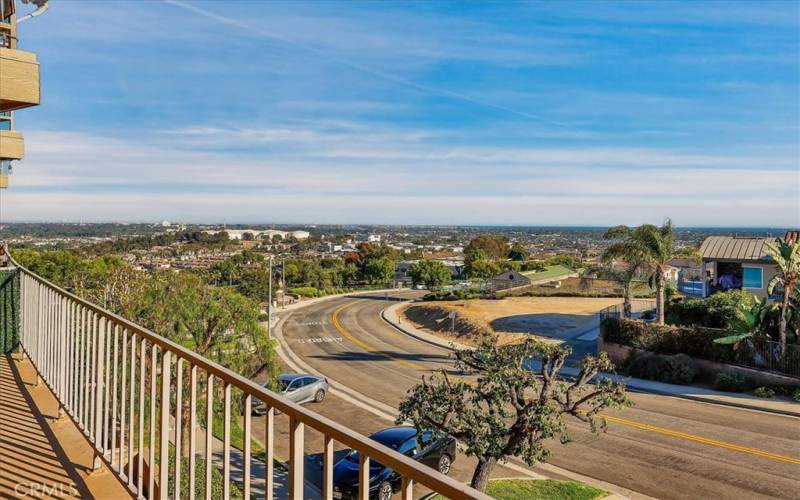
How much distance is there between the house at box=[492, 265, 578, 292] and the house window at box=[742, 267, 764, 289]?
31290mm

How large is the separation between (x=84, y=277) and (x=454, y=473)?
95.9ft

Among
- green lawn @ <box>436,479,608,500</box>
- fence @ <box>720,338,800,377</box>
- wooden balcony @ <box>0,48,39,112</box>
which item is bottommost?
green lawn @ <box>436,479,608,500</box>

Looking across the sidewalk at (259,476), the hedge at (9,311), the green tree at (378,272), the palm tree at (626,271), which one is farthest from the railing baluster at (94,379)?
the green tree at (378,272)

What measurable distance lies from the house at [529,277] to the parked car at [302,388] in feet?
142

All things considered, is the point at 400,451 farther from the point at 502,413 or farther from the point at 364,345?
the point at 364,345

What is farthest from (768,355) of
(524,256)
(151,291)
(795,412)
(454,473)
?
(524,256)

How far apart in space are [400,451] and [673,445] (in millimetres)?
8399

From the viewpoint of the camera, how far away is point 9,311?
8102 millimetres

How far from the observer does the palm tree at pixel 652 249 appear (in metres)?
28.8

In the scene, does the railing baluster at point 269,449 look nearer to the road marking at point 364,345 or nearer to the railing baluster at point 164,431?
the railing baluster at point 164,431

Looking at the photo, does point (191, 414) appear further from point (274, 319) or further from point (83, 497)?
point (274, 319)

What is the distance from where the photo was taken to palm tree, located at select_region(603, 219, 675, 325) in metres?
28.8

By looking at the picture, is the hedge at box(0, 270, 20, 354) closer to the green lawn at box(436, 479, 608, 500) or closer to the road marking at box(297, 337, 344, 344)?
the green lawn at box(436, 479, 608, 500)

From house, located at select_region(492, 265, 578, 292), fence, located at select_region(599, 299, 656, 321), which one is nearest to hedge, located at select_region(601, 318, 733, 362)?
fence, located at select_region(599, 299, 656, 321)
